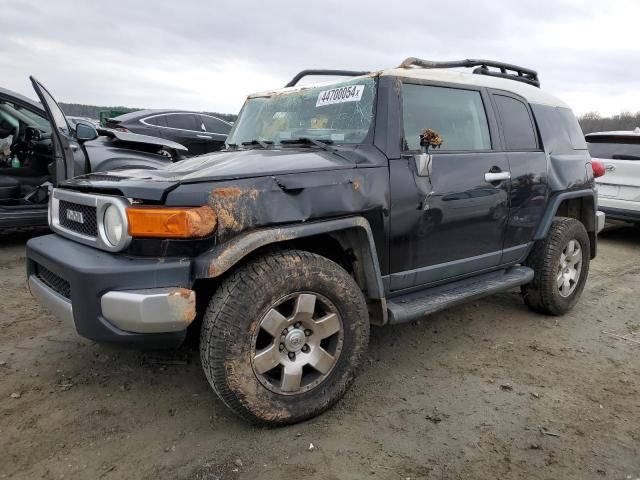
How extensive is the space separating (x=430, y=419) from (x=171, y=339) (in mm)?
1406

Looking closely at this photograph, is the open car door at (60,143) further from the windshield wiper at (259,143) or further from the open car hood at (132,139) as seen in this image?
the windshield wiper at (259,143)

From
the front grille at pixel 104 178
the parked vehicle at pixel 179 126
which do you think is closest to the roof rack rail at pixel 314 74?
the front grille at pixel 104 178

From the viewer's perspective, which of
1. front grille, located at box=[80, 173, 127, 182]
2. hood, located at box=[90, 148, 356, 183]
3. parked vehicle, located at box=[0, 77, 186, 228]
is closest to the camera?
hood, located at box=[90, 148, 356, 183]

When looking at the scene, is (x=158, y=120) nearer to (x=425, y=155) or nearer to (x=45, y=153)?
(x=45, y=153)

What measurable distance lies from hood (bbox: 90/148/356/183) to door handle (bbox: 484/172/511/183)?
1134mm

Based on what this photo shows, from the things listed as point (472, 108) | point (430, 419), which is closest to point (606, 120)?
point (472, 108)

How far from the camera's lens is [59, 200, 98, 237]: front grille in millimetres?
2552

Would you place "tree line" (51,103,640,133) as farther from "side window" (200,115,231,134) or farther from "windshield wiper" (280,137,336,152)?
"windshield wiper" (280,137,336,152)

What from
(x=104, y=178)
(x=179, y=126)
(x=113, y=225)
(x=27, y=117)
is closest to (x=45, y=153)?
(x=27, y=117)

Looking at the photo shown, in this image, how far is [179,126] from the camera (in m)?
9.48

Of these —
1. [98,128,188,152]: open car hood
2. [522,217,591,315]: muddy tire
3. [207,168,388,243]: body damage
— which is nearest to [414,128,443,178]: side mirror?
[207,168,388,243]: body damage

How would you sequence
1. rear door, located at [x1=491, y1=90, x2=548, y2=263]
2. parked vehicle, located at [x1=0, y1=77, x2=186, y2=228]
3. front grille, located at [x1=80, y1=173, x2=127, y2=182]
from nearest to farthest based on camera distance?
front grille, located at [x1=80, y1=173, x2=127, y2=182] → rear door, located at [x1=491, y1=90, x2=548, y2=263] → parked vehicle, located at [x1=0, y1=77, x2=186, y2=228]

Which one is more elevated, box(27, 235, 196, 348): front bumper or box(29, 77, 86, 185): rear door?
box(29, 77, 86, 185): rear door

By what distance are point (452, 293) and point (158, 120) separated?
749 centimetres
